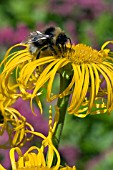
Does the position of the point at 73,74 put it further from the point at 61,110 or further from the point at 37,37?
the point at 37,37

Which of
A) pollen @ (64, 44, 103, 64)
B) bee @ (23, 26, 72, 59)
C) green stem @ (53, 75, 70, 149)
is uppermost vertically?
bee @ (23, 26, 72, 59)

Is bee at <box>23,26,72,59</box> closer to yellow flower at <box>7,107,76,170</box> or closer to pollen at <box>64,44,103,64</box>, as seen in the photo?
pollen at <box>64,44,103,64</box>

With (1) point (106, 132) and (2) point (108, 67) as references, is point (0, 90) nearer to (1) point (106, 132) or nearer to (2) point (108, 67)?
(2) point (108, 67)

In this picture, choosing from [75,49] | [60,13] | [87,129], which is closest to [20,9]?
[60,13]

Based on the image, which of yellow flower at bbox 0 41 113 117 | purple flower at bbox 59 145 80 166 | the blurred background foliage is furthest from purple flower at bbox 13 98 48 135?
yellow flower at bbox 0 41 113 117

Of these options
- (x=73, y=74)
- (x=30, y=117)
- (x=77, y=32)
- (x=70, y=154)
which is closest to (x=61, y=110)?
(x=73, y=74)

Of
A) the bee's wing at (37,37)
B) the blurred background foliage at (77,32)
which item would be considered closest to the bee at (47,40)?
the bee's wing at (37,37)

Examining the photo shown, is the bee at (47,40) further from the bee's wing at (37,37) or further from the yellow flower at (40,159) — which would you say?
the yellow flower at (40,159)
